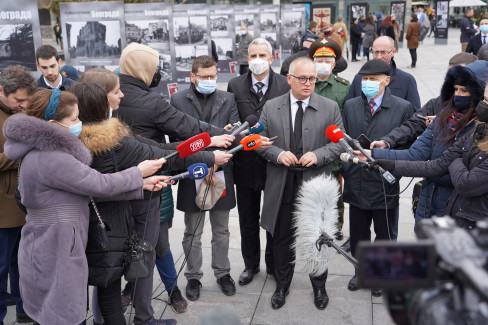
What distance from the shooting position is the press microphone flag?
3.58 metres

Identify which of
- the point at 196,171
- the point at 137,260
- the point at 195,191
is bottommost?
the point at 137,260

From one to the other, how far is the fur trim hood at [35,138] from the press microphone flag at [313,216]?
172 cm

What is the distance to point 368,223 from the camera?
4.33 meters

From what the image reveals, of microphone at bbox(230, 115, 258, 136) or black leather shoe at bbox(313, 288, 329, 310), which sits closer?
microphone at bbox(230, 115, 258, 136)

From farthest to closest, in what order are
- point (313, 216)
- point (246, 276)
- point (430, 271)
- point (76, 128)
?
point (246, 276) → point (313, 216) → point (76, 128) → point (430, 271)

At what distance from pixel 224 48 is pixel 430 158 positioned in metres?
10.7

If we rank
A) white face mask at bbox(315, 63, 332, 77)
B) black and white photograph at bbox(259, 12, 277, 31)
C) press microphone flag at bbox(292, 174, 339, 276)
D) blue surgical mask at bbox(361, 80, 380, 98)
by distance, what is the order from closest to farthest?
press microphone flag at bbox(292, 174, 339, 276)
blue surgical mask at bbox(361, 80, 380, 98)
white face mask at bbox(315, 63, 332, 77)
black and white photograph at bbox(259, 12, 277, 31)

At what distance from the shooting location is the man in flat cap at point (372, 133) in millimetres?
4098

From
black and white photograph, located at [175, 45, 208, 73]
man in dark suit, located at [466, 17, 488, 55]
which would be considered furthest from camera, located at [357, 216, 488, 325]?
man in dark suit, located at [466, 17, 488, 55]

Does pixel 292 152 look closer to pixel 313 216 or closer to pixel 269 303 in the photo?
pixel 313 216

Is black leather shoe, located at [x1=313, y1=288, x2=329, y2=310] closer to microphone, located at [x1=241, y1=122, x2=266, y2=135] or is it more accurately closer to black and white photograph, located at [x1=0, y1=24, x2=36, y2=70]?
microphone, located at [x1=241, y1=122, x2=266, y2=135]

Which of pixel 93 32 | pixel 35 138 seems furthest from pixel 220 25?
pixel 35 138

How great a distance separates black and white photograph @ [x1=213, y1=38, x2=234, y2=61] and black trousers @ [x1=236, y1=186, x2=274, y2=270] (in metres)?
9.76

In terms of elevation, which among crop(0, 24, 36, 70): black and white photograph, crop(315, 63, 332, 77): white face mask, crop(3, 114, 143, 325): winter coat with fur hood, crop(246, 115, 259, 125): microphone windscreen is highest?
crop(0, 24, 36, 70): black and white photograph
